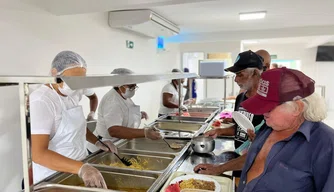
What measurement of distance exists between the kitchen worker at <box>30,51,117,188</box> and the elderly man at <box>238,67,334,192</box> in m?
0.77

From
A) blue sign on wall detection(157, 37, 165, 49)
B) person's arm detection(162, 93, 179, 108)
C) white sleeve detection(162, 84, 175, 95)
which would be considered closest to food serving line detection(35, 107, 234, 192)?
person's arm detection(162, 93, 179, 108)

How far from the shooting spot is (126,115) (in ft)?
7.13

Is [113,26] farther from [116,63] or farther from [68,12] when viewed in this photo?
[68,12]

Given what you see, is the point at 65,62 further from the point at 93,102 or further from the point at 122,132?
the point at 93,102

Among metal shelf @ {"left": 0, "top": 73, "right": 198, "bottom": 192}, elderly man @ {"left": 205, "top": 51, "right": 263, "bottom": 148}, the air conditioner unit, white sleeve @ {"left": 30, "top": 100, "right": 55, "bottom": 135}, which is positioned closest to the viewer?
metal shelf @ {"left": 0, "top": 73, "right": 198, "bottom": 192}

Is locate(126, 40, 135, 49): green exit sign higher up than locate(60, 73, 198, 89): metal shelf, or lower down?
higher up

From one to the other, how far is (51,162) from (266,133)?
1.04 m

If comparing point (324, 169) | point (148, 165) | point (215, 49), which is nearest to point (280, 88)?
point (324, 169)

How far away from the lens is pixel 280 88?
877 millimetres

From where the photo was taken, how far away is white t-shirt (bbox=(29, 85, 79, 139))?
1281mm

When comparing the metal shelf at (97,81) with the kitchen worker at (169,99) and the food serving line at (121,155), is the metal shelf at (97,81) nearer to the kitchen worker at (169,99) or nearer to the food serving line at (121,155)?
the food serving line at (121,155)

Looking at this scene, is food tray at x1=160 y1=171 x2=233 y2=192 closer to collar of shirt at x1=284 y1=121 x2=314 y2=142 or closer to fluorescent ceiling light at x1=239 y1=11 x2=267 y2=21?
collar of shirt at x1=284 y1=121 x2=314 y2=142

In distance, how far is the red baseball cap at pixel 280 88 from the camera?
863 millimetres

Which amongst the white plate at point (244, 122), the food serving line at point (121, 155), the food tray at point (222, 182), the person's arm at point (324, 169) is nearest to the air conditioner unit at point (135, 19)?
the food serving line at point (121, 155)
